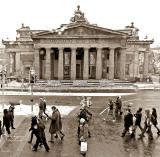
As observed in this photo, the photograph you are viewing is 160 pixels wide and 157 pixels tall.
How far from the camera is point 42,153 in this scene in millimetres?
10703

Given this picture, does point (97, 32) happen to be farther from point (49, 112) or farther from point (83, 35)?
point (49, 112)

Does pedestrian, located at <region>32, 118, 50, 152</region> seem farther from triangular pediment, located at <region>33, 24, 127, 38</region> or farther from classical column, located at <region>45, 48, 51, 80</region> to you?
triangular pediment, located at <region>33, 24, 127, 38</region>

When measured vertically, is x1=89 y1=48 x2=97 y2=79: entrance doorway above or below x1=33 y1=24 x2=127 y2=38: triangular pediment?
below

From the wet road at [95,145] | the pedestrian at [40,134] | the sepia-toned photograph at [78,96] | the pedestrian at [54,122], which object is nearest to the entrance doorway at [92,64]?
the sepia-toned photograph at [78,96]

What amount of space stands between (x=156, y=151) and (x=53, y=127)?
15.8 feet

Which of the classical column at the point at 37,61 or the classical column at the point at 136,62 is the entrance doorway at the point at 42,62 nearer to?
the classical column at the point at 37,61

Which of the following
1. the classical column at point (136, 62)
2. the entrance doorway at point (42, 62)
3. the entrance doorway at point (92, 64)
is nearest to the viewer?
the entrance doorway at point (42, 62)

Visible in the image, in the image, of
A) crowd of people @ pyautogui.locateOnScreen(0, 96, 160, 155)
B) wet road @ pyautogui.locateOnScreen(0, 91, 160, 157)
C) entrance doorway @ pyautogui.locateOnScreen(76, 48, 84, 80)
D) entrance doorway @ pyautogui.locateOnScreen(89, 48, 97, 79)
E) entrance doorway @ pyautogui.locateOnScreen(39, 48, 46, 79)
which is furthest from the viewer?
entrance doorway @ pyautogui.locateOnScreen(89, 48, 97, 79)

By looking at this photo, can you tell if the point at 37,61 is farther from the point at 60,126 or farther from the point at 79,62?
the point at 60,126

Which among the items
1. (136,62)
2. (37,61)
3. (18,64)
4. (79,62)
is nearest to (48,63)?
(37,61)

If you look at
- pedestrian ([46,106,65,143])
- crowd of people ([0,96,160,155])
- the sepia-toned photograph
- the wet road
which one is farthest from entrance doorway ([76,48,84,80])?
pedestrian ([46,106,65,143])

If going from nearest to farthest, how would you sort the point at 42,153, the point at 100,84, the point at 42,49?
the point at 42,153, the point at 100,84, the point at 42,49

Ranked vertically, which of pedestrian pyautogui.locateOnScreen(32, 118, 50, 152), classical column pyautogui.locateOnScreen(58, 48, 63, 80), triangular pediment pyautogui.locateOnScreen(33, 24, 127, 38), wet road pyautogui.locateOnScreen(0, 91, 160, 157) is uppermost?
triangular pediment pyautogui.locateOnScreen(33, 24, 127, 38)

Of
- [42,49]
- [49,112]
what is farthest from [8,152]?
[42,49]
